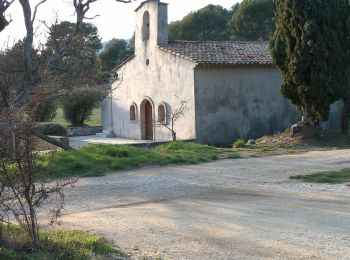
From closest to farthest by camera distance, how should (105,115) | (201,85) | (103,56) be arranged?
(201,85)
(105,115)
(103,56)

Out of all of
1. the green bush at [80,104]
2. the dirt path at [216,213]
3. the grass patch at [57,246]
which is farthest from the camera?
the green bush at [80,104]

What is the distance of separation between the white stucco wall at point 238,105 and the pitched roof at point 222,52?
462 mm

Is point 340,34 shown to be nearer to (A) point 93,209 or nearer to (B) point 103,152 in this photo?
(B) point 103,152

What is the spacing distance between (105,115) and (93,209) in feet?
84.6

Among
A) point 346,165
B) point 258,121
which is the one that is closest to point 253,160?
point 346,165

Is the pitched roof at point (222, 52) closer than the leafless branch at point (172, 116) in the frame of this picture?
Yes

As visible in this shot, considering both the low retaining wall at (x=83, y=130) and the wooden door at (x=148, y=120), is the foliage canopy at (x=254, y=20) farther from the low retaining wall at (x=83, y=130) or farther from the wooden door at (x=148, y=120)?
the wooden door at (x=148, y=120)

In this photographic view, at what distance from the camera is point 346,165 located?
47.5 ft

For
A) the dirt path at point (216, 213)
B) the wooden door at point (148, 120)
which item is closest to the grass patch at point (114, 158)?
the dirt path at point (216, 213)

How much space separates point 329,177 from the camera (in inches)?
480

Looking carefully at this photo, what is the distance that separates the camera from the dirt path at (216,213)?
20.8 ft

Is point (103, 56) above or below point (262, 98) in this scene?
above

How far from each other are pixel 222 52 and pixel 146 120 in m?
5.92

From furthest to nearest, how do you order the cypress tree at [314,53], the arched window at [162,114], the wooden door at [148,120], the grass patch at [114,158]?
the wooden door at [148,120] < the arched window at [162,114] < the cypress tree at [314,53] < the grass patch at [114,158]
